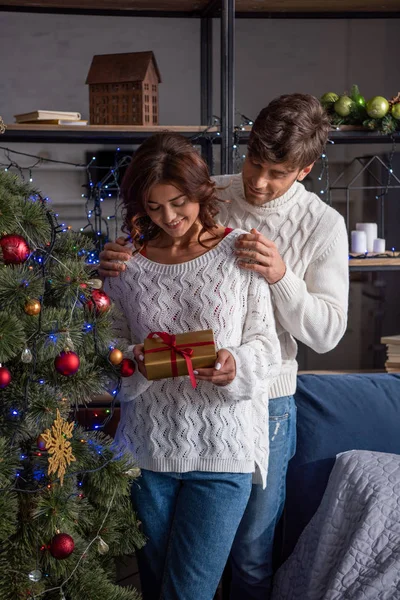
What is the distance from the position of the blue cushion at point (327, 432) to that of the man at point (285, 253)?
0.15m

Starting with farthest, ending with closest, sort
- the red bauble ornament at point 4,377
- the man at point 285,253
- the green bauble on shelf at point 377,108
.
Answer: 1. the green bauble on shelf at point 377,108
2. the man at point 285,253
3. the red bauble ornament at point 4,377

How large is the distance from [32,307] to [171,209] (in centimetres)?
38

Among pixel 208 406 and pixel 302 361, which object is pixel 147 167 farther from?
pixel 302 361

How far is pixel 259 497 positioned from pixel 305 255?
0.54 m

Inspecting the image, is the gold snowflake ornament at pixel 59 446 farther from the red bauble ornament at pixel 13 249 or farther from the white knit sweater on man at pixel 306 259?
the white knit sweater on man at pixel 306 259

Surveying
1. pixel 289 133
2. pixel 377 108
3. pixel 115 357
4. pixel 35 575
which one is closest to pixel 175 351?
pixel 115 357

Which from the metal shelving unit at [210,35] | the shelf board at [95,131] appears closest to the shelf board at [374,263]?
the metal shelving unit at [210,35]

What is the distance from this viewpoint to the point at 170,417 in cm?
150

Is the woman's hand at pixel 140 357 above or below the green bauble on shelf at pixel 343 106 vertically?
below

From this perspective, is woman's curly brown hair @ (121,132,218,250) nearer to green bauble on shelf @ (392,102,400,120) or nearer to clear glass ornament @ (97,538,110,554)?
clear glass ornament @ (97,538,110,554)

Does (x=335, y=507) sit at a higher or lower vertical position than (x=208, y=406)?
lower

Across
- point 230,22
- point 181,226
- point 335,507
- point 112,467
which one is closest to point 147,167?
point 181,226

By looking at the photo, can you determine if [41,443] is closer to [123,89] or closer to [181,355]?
[181,355]

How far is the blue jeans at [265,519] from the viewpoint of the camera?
173cm
